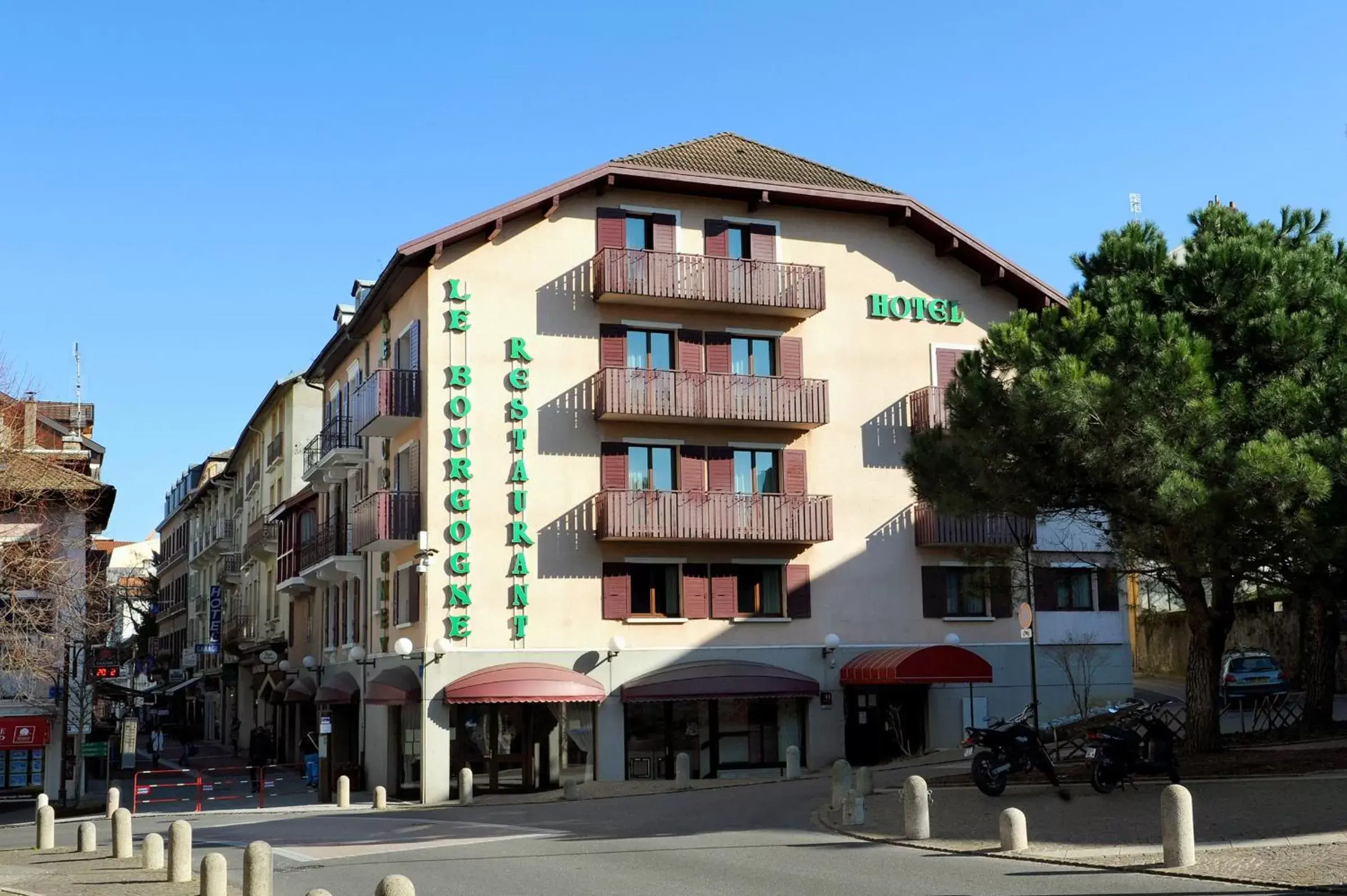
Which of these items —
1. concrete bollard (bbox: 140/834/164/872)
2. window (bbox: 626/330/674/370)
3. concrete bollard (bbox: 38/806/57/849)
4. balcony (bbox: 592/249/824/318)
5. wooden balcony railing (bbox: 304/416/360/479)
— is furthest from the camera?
wooden balcony railing (bbox: 304/416/360/479)

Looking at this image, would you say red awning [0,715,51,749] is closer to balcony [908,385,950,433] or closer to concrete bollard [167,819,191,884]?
concrete bollard [167,819,191,884]

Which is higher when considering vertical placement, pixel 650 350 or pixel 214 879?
pixel 650 350

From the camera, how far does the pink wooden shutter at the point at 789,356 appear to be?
33.8 metres

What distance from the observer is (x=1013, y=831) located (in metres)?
15.7

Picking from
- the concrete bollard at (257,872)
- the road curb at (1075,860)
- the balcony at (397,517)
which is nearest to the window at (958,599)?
the balcony at (397,517)

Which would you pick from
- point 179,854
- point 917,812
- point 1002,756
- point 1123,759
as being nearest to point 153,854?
point 179,854

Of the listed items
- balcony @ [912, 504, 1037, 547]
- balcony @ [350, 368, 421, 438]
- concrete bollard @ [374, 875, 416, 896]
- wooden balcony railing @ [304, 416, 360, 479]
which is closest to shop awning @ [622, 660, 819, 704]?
balcony @ [912, 504, 1037, 547]

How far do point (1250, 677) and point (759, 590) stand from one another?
13.0 m

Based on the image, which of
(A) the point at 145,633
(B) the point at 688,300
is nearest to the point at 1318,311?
(B) the point at 688,300

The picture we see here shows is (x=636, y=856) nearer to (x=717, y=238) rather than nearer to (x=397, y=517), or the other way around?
(x=397, y=517)

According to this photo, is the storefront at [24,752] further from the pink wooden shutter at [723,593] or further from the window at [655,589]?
the pink wooden shutter at [723,593]

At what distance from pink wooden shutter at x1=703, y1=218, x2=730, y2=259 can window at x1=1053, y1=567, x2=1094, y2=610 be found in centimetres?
1103

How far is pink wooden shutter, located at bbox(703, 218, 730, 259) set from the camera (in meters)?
33.5

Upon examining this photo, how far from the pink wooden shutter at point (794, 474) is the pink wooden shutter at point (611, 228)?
19.7 feet
